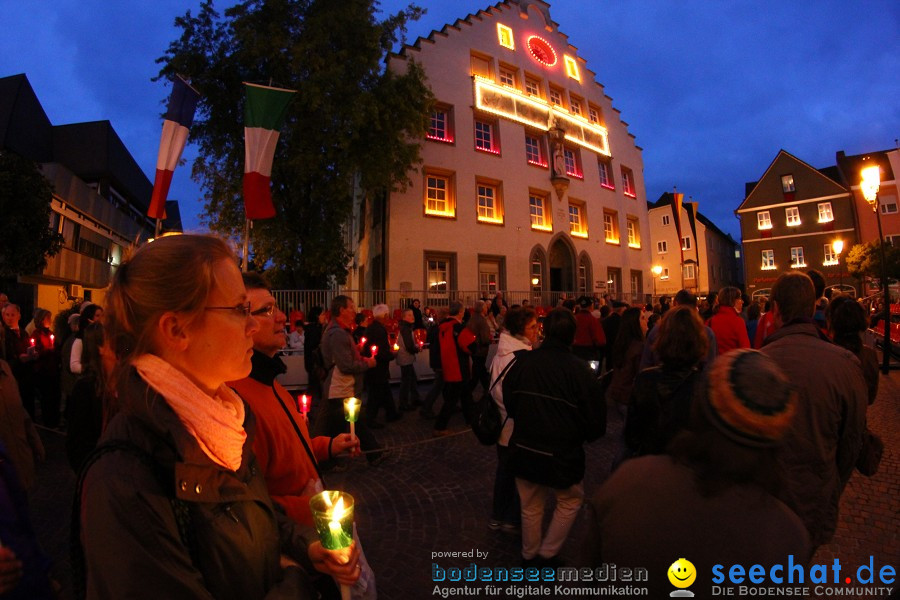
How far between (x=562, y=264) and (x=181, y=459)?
22649 millimetres

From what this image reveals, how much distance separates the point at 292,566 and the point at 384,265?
661 inches

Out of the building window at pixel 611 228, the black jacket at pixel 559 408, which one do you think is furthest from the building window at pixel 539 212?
the black jacket at pixel 559 408

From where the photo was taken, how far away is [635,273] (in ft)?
85.2

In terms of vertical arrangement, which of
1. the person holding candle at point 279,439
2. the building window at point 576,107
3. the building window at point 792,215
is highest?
the building window at point 576,107

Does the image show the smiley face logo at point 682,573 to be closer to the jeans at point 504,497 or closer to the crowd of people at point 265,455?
the crowd of people at point 265,455

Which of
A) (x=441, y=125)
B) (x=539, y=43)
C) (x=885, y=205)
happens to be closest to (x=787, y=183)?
(x=885, y=205)

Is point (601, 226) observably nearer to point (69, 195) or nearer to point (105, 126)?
point (69, 195)

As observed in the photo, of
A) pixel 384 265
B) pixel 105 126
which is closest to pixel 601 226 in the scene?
pixel 384 265

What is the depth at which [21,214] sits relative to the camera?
12164 millimetres

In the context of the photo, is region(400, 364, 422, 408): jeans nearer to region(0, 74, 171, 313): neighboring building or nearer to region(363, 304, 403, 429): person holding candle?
region(363, 304, 403, 429): person holding candle

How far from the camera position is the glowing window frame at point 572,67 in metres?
24.2

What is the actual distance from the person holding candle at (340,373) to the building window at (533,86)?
68.3 feet

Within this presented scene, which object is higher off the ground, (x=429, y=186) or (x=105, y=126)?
(x=105, y=126)

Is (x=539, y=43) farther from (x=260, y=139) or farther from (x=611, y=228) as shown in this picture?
(x=260, y=139)
